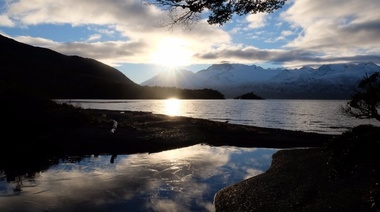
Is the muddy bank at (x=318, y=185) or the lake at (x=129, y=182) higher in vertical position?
the muddy bank at (x=318, y=185)

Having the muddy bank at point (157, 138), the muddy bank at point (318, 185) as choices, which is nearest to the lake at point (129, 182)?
the muddy bank at point (318, 185)

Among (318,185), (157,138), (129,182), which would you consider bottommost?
(129,182)

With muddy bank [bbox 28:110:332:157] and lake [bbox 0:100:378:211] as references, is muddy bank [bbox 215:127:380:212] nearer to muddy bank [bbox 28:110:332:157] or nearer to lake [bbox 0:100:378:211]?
lake [bbox 0:100:378:211]

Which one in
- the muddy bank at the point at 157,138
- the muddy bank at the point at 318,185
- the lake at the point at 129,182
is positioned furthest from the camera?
the muddy bank at the point at 157,138

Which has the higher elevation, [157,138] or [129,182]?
[157,138]

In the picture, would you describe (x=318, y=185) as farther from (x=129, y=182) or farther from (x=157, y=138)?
(x=157, y=138)

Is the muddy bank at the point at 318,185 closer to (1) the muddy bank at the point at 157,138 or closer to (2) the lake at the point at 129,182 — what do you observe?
(2) the lake at the point at 129,182

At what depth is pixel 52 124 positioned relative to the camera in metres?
37.6

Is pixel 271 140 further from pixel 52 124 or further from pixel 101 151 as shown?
pixel 52 124

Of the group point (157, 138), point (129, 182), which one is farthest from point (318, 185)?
point (157, 138)

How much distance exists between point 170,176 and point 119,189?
4.07m

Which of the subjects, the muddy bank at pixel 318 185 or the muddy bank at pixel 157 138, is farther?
the muddy bank at pixel 157 138

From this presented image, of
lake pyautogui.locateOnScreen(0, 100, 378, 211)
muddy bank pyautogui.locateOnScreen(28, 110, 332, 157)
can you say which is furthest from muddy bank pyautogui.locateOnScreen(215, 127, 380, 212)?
muddy bank pyautogui.locateOnScreen(28, 110, 332, 157)

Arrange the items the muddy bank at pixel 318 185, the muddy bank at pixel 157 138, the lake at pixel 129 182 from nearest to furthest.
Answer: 1. the muddy bank at pixel 318 185
2. the lake at pixel 129 182
3. the muddy bank at pixel 157 138
